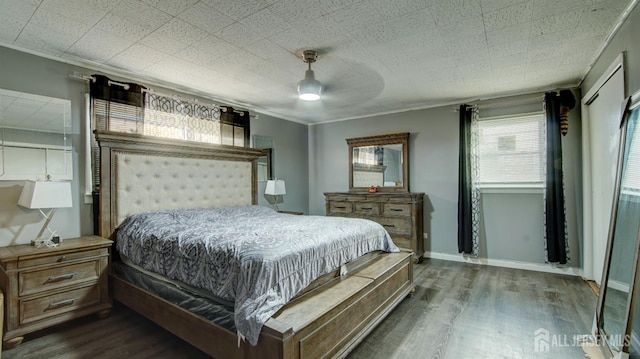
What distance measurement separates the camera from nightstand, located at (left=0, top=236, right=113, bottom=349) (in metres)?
2.25

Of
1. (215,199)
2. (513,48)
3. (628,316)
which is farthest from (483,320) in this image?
(215,199)

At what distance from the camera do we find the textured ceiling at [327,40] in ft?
6.98

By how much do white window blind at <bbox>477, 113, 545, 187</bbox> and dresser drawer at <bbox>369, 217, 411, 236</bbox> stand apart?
47.5 inches

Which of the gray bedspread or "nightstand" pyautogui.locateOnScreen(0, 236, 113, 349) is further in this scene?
"nightstand" pyautogui.locateOnScreen(0, 236, 113, 349)

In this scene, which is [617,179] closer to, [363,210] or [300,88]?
[300,88]

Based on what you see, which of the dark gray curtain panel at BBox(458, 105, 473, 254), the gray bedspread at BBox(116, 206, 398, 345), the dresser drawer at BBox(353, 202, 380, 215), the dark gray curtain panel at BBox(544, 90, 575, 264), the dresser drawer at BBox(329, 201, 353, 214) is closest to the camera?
the gray bedspread at BBox(116, 206, 398, 345)

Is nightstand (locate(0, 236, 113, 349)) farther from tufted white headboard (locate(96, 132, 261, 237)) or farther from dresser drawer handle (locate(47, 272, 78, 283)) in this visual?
tufted white headboard (locate(96, 132, 261, 237))

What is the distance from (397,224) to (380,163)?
1.20 m

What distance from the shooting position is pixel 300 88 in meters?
2.88

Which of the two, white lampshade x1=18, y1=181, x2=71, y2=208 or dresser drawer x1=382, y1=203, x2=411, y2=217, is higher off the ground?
white lampshade x1=18, y1=181, x2=71, y2=208

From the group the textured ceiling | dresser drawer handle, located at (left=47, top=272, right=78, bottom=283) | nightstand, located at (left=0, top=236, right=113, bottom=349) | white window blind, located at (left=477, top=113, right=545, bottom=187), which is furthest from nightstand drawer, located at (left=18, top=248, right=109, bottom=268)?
white window blind, located at (left=477, top=113, right=545, bottom=187)

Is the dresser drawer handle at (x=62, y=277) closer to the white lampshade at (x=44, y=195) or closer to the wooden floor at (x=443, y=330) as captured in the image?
the wooden floor at (x=443, y=330)

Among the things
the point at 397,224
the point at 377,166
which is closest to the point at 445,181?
the point at 397,224

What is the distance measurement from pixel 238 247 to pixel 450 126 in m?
3.95
